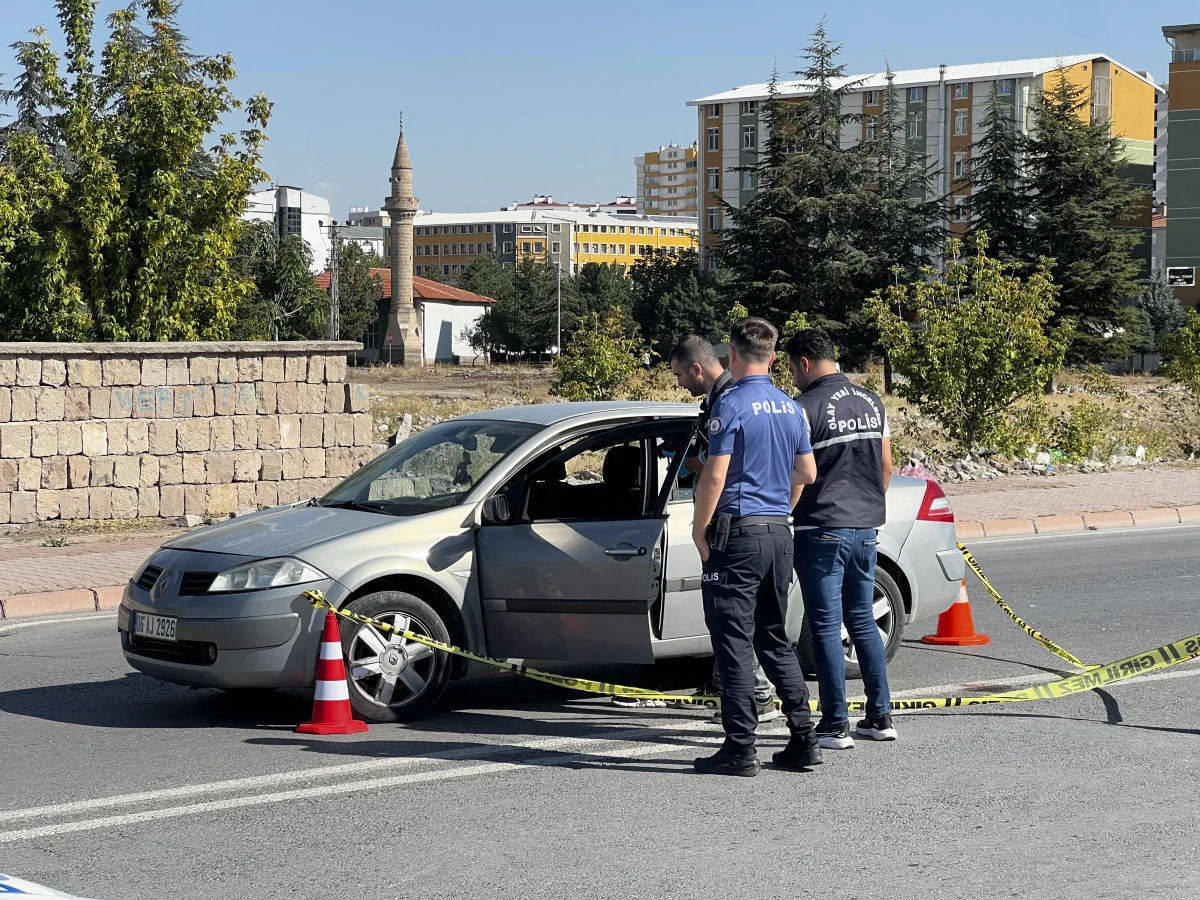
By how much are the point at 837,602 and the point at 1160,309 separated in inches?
3224

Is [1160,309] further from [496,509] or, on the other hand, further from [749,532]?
[749,532]

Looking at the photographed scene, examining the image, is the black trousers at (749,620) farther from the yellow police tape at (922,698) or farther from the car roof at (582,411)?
the car roof at (582,411)

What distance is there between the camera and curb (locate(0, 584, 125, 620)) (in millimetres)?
11016

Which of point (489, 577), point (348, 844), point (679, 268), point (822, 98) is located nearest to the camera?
point (348, 844)

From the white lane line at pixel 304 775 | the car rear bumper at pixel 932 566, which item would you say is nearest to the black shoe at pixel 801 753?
the white lane line at pixel 304 775

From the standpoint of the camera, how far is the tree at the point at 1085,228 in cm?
6253

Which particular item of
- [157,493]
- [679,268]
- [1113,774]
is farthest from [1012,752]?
[679,268]

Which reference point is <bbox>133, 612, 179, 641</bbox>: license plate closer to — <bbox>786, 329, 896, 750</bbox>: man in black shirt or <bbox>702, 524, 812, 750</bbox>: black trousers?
<bbox>702, 524, 812, 750</bbox>: black trousers

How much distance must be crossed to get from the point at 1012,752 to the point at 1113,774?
51cm

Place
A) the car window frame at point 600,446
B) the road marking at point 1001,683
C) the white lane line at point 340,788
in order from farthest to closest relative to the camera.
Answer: the road marking at point 1001,683 → the car window frame at point 600,446 → the white lane line at point 340,788

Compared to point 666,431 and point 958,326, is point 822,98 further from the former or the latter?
point 666,431

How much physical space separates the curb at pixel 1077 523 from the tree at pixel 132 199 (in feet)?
44.7

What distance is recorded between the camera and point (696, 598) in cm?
709

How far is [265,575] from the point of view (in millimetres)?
6727
